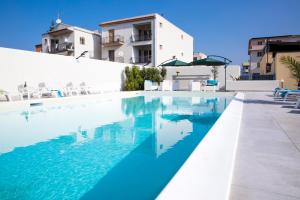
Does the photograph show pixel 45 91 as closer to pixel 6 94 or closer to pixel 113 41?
pixel 6 94

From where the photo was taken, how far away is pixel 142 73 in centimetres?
1909

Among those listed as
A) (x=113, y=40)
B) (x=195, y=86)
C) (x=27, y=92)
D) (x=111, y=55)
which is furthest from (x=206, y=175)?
(x=111, y=55)

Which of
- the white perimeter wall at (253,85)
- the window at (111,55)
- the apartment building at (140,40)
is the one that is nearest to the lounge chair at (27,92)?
the white perimeter wall at (253,85)

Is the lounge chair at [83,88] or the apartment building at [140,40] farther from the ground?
the apartment building at [140,40]

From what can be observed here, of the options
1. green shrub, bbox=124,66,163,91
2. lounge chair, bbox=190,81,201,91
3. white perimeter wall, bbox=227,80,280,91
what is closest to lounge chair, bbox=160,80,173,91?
lounge chair, bbox=190,81,201,91

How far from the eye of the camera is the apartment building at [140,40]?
78.7 feet

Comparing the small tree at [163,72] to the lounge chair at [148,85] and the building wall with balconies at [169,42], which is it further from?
the building wall with balconies at [169,42]

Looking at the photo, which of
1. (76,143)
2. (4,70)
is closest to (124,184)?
(76,143)

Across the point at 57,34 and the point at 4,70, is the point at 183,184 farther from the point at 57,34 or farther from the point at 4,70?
the point at 57,34

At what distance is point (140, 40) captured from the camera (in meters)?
25.5

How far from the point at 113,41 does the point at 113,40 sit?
0.27m

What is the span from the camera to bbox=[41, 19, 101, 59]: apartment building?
85.5 ft

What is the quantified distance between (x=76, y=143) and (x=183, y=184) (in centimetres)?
360

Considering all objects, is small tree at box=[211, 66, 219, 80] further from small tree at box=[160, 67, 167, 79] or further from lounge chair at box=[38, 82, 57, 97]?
lounge chair at box=[38, 82, 57, 97]
